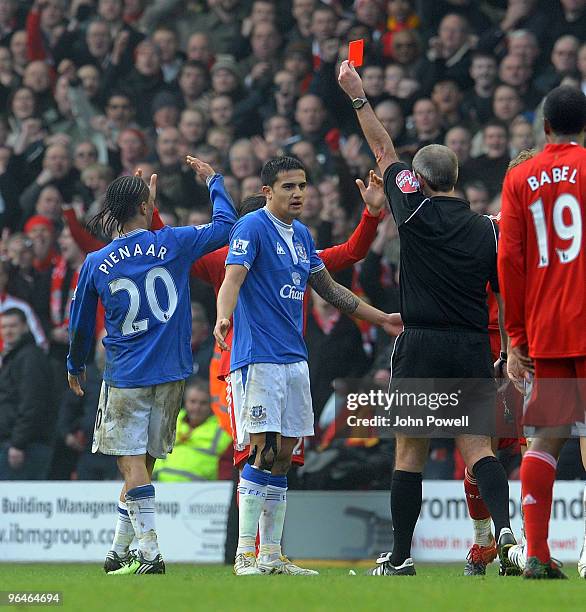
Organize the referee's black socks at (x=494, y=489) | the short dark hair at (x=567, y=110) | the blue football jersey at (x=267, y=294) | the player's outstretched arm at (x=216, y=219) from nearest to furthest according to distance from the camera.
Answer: the short dark hair at (x=567, y=110) < the referee's black socks at (x=494, y=489) < the blue football jersey at (x=267, y=294) < the player's outstretched arm at (x=216, y=219)

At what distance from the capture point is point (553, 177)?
233 inches

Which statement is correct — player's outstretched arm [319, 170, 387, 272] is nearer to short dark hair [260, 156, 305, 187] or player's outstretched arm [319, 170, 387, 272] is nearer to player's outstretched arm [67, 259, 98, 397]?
short dark hair [260, 156, 305, 187]

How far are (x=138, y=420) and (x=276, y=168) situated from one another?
62.9 inches

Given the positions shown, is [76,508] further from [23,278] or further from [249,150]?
[249,150]

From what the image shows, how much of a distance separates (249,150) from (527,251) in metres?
7.39

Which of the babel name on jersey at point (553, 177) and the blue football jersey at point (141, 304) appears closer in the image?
the babel name on jersey at point (553, 177)

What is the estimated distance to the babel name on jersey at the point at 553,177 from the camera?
589 centimetres

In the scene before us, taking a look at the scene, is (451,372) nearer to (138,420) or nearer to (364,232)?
(364,232)

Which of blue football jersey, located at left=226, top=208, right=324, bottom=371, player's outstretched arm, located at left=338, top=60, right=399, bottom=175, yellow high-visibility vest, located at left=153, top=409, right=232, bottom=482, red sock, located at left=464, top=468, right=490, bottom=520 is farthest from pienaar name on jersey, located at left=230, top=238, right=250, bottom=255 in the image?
yellow high-visibility vest, located at left=153, top=409, right=232, bottom=482

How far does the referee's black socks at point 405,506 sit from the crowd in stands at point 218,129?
11.9ft

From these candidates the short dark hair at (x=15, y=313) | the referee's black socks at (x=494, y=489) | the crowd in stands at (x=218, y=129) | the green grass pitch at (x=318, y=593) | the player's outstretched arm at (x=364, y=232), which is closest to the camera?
the green grass pitch at (x=318, y=593)

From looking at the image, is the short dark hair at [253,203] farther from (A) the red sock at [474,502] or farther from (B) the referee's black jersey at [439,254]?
(A) the red sock at [474,502]

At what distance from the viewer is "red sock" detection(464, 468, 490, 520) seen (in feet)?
24.5

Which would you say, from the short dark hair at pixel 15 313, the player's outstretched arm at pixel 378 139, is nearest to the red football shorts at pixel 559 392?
the player's outstretched arm at pixel 378 139
